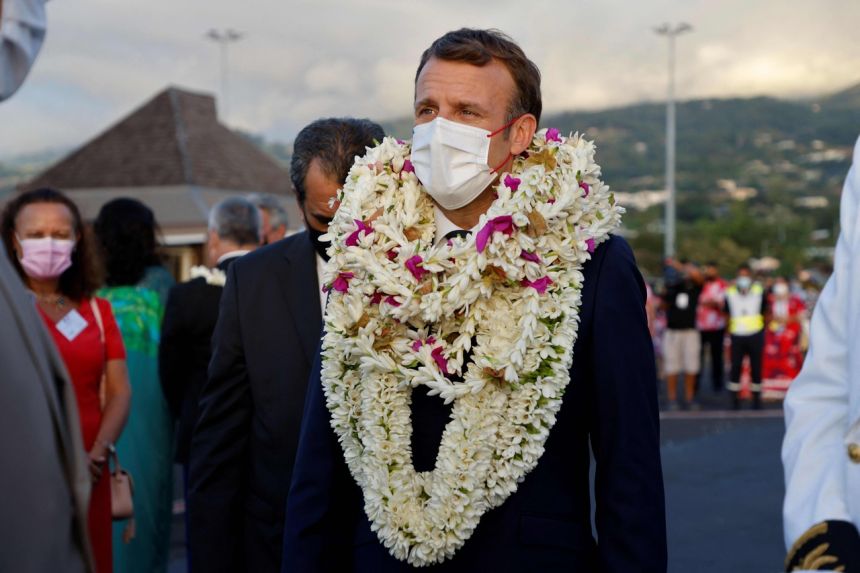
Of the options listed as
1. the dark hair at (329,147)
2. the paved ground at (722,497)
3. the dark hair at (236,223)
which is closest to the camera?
the dark hair at (329,147)

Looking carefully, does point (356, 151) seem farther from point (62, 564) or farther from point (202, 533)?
point (62, 564)

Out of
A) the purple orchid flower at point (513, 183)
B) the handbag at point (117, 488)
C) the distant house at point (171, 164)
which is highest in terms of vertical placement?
the distant house at point (171, 164)

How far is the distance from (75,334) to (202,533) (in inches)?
61.7

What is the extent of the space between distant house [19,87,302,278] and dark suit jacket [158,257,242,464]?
23.3 meters

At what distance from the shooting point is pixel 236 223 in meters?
5.88

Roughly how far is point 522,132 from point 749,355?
15.0m

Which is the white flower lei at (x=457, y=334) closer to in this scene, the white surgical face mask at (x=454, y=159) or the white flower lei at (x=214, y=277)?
the white surgical face mask at (x=454, y=159)

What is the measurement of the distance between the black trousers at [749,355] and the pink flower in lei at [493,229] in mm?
14917

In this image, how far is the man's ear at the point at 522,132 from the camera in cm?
308

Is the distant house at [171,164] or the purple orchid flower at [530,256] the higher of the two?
the distant house at [171,164]

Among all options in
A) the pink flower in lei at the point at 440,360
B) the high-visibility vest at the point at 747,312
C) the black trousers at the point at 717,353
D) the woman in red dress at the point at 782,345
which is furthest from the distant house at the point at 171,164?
the pink flower in lei at the point at 440,360

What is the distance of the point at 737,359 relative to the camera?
17.4 meters

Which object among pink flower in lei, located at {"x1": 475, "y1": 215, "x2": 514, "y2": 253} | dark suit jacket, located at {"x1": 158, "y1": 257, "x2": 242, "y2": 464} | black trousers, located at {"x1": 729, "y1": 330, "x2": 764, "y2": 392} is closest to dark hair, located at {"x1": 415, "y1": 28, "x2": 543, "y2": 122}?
pink flower in lei, located at {"x1": 475, "y1": 215, "x2": 514, "y2": 253}

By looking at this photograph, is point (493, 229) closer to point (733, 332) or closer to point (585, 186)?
point (585, 186)
